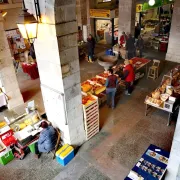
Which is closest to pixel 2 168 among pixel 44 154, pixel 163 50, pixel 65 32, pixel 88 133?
pixel 44 154

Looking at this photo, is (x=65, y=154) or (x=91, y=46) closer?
(x=65, y=154)

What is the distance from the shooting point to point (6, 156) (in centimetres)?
592

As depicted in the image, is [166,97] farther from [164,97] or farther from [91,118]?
[91,118]

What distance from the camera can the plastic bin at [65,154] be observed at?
224 inches

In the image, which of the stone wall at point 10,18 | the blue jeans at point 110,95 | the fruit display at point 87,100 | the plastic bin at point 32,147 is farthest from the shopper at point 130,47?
the plastic bin at point 32,147

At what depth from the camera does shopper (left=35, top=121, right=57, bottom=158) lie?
571 cm

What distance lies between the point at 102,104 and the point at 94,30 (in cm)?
1014

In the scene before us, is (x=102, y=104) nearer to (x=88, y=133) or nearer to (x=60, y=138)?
(x=88, y=133)

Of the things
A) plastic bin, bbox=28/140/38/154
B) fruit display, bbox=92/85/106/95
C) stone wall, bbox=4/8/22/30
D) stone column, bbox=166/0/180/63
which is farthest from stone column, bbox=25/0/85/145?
stone column, bbox=166/0/180/63

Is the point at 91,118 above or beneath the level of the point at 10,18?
beneath

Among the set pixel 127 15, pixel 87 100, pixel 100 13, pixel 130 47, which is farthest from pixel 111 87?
pixel 100 13

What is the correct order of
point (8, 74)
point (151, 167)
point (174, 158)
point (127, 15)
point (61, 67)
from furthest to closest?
point (127, 15) < point (8, 74) < point (61, 67) < point (151, 167) < point (174, 158)

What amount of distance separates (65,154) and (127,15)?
9.68m

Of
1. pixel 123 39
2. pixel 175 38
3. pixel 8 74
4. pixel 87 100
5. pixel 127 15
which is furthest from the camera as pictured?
pixel 123 39
